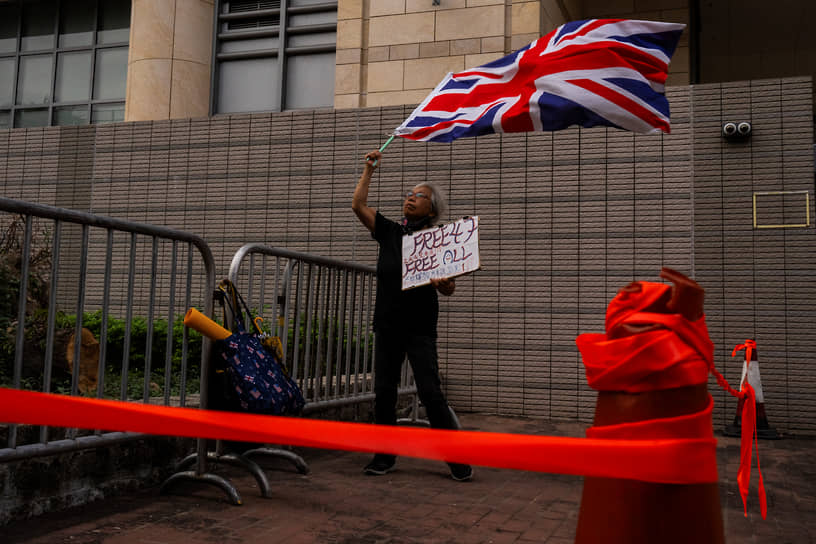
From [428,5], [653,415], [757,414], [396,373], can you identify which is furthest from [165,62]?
[653,415]

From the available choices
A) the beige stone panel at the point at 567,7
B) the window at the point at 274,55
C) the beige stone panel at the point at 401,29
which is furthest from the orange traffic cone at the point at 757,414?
the window at the point at 274,55

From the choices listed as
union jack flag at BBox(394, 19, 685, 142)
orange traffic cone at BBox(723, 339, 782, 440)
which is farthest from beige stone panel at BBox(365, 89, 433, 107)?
orange traffic cone at BBox(723, 339, 782, 440)

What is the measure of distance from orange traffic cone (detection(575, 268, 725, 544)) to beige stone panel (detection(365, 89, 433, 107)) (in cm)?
885

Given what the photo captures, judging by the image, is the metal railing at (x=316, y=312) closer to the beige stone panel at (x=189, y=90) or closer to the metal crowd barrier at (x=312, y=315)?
Answer: the metal crowd barrier at (x=312, y=315)

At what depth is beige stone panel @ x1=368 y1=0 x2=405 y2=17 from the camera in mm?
10516

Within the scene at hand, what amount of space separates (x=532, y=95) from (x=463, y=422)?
378cm

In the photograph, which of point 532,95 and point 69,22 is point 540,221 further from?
point 69,22

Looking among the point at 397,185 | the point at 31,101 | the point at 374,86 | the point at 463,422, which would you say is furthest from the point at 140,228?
the point at 31,101

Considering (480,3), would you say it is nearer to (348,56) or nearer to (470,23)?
(470,23)

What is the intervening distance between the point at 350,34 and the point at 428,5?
133cm

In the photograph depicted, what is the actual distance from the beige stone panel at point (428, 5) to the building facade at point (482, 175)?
16 mm

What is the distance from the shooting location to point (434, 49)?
10281 millimetres

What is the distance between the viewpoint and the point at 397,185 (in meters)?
8.95

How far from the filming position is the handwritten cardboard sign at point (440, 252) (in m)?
4.75
